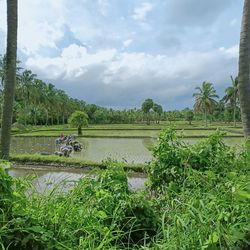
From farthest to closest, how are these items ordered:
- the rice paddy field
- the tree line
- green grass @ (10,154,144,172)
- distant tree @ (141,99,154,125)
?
distant tree @ (141,99,154,125)
the tree line
the rice paddy field
green grass @ (10,154,144,172)

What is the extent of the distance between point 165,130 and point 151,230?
1.59 meters

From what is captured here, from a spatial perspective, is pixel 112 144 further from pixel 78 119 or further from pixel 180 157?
pixel 180 157

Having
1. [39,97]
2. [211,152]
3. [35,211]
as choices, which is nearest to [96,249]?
[35,211]

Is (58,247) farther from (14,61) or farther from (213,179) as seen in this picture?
(14,61)

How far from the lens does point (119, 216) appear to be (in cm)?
223

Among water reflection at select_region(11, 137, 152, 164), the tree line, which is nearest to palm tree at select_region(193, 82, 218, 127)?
the tree line

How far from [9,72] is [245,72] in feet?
10.6

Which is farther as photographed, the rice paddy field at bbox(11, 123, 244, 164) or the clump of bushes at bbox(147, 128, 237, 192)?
the rice paddy field at bbox(11, 123, 244, 164)

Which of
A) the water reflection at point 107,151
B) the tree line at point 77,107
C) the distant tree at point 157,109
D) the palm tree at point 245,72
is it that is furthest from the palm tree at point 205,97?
the palm tree at point 245,72

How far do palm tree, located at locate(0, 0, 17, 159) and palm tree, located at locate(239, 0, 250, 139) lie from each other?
314 centimetres

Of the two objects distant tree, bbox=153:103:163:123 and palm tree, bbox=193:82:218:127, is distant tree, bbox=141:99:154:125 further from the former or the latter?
palm tree, bbox=193:82:218:127

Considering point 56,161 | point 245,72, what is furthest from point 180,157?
point 56,161

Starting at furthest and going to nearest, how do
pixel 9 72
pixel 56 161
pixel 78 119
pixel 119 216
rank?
pixel 78 119 < pixel 56 161 < pixel 9 72 < pixel 119 216

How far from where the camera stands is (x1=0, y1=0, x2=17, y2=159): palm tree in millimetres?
4605
